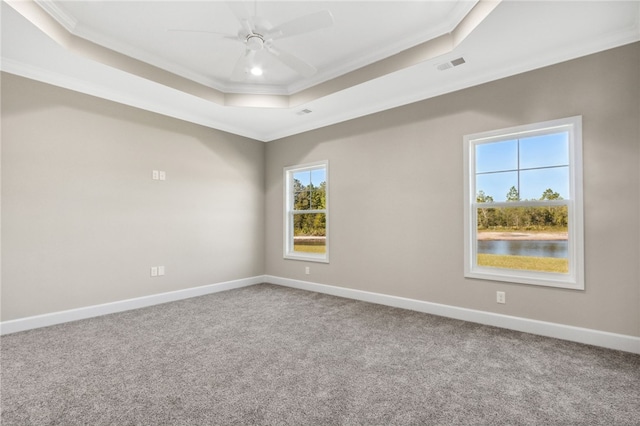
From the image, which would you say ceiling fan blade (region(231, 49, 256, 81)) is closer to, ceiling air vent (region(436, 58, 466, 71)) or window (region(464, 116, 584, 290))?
ceiling air vent (region(436, 58, 466, 71))

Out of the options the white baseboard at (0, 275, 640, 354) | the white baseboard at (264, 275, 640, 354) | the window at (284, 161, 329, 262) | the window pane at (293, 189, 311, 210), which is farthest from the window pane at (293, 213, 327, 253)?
the white baseboard at (264, 275, 640, 354)

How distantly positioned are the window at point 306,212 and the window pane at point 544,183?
2658 millimetres

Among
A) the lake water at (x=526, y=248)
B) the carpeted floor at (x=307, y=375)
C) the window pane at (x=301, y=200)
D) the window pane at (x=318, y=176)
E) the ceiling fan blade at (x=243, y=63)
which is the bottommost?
the carpeted floor at (x=307, y=375)

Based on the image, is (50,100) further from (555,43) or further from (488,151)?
(555,43)

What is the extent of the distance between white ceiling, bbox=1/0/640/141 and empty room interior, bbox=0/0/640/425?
2 cm

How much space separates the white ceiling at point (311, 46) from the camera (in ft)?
8.02

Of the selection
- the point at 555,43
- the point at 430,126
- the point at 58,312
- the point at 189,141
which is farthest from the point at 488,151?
the point at 58,312

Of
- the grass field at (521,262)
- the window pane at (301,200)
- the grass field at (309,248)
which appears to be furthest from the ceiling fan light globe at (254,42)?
the grass field at (309,248)

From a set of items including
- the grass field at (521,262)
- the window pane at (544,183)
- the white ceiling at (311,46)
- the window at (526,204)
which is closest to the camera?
the white ceiling at (311,46)

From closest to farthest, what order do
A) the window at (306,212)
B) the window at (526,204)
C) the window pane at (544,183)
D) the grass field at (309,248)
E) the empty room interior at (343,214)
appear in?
1. the empty room interior at (343,214)
2. the window at (526,204)
3. the window pane at (544,183)
4. the window at (306,212)
5. the grass field at (309,248)

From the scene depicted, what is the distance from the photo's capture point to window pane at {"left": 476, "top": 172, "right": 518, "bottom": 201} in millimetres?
3182

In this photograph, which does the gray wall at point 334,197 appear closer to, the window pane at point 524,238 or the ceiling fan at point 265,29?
the window pane at point 524,238

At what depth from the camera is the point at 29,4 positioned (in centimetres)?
238

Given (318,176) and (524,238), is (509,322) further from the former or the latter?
(318,176)
